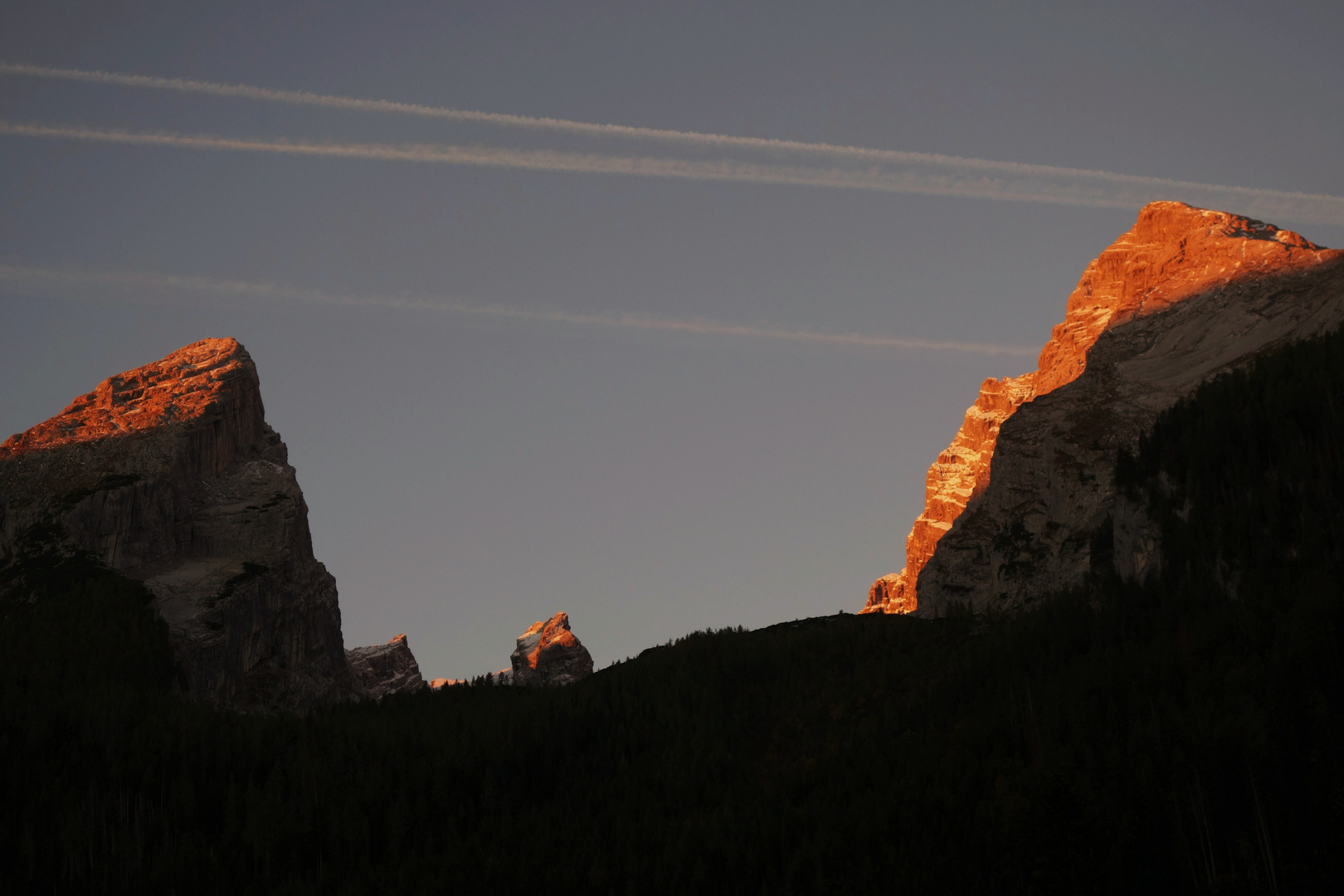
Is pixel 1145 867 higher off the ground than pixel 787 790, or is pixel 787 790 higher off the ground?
pixel 787 790

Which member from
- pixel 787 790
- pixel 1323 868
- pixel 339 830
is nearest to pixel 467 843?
pixel 339 830

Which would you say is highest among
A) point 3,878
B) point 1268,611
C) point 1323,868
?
point 1268,611

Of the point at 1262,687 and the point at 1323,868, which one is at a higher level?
the point at 1262,687

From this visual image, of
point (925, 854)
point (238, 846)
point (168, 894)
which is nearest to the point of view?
point (925, 854)

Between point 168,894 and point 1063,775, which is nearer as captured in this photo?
point 1063,775

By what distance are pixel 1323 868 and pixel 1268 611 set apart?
48.4 m

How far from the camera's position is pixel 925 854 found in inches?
6388

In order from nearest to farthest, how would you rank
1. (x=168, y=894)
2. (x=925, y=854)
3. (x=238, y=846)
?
(x=925, y=854)
(x=168, y=894)
(x=238, y=846)

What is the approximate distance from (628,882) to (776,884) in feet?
59.3

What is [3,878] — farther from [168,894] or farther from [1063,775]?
[1063,775]

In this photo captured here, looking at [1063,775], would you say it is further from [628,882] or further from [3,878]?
[3,878]

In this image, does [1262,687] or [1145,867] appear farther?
[1262,687]

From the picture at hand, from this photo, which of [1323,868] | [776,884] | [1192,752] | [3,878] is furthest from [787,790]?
[3,878]

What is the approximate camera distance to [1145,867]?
156250 mm
